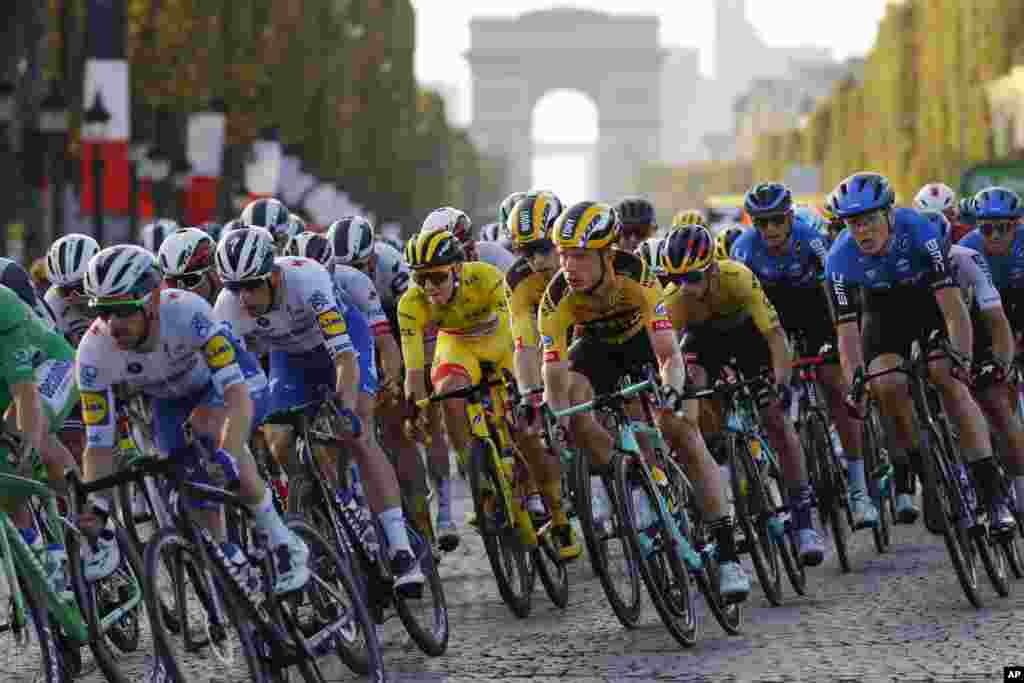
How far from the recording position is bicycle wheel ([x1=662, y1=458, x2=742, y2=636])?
9.71 meters

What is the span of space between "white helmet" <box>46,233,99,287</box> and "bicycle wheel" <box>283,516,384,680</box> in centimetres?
254

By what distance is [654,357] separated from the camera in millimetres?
10461

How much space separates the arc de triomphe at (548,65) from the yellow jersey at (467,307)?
165 meters

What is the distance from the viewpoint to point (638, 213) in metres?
14.4

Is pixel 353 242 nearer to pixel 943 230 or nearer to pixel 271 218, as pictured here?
pixel 271 218

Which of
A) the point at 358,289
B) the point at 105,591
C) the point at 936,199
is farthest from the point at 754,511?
the point at 936,199

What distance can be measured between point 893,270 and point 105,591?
3.65m

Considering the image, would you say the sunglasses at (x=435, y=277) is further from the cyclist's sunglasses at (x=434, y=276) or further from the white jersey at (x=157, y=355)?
the white jersey at (x=157, y=355)

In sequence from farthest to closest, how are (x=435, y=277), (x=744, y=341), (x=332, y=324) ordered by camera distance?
(x=744, y=341), (x=435, y=277), (x=332, y=324)

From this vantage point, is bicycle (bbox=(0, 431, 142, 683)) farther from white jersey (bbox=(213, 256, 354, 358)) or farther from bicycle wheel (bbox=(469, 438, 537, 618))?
bicycle wheel (bbox=(469, 438, 537, 618))

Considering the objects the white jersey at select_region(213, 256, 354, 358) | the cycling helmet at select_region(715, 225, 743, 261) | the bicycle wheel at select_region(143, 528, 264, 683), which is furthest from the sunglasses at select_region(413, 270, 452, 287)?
the bicycle wheel at select_region(143, 528, 264, 683)

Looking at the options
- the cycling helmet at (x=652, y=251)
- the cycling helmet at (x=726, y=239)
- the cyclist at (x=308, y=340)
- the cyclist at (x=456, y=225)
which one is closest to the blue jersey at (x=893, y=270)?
the cycling helmet at (x=652, y=251)

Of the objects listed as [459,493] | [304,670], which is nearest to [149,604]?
[304,670]

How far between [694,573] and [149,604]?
275cm
